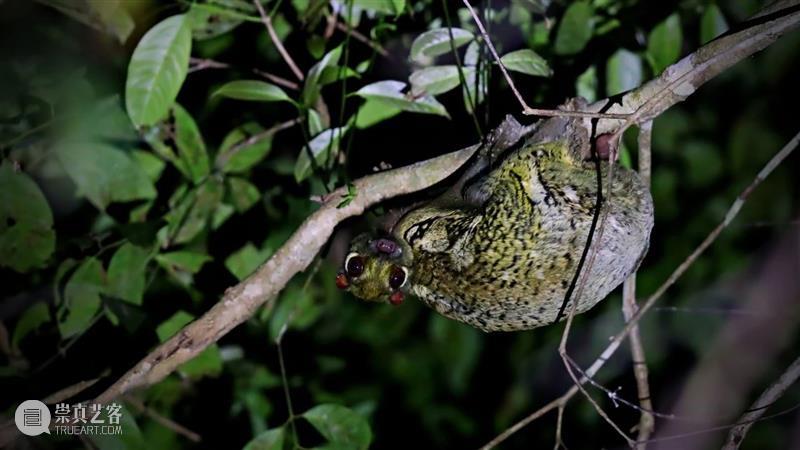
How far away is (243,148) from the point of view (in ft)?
12.0

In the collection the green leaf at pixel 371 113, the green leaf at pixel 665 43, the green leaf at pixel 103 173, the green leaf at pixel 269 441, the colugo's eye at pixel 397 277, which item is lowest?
the green leaf at pixel 269 441

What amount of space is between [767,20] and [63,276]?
2918 mm

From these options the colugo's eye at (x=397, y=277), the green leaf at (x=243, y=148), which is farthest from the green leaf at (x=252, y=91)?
the colugo's eye at (x=397, y=277)

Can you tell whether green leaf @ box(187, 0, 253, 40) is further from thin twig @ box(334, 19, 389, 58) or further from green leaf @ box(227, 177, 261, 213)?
A: green leaf @ box(227, 177, 261, 213)

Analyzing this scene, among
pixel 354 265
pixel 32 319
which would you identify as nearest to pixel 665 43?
pixel 354 265

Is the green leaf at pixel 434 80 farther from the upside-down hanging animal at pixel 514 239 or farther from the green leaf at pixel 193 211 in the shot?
the green leaf at pixel 193 211

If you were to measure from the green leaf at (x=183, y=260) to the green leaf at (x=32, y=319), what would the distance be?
24.7 inches

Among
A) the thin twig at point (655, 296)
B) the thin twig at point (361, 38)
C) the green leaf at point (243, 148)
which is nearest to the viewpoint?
the thin twig at point (655, 296)

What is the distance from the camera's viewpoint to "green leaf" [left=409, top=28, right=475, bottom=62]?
2982 mm

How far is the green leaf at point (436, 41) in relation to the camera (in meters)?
2.98

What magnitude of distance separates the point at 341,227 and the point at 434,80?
0.65 metres

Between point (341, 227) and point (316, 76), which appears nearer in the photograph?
point (316, 76)

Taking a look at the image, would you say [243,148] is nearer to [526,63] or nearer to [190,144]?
[190,144]

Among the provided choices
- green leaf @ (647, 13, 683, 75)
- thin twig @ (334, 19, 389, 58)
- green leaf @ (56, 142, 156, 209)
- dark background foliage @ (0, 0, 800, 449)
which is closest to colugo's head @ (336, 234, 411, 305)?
dark background foliage @ (0, 0, 800, 449)
